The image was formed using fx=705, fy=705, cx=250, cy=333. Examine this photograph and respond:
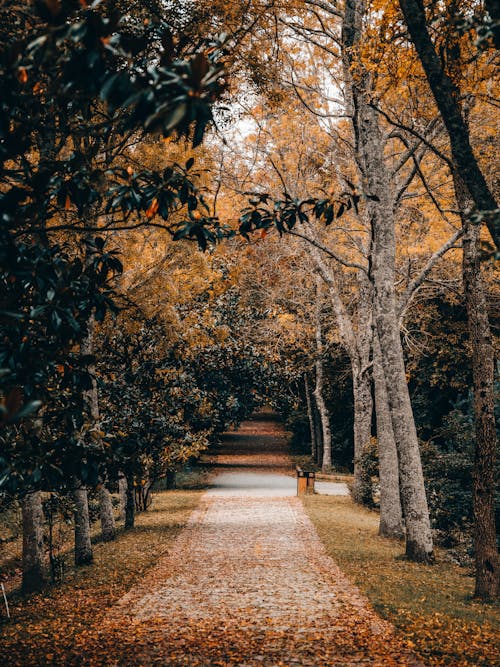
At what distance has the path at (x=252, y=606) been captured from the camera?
666 cm

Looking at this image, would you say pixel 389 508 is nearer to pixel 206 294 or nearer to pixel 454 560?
pixel 454 560

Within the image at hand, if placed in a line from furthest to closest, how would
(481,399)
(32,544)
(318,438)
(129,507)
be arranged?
(318,438), (129,507), (32,544), (481,399)

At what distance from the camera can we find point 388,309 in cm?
1234

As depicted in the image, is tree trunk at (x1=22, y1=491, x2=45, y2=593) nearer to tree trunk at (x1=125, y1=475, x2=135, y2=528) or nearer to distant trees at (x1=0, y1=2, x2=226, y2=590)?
distant trees at (x1=0, y1=2, x2=226, y2=590)

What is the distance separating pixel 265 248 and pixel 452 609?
17210mm

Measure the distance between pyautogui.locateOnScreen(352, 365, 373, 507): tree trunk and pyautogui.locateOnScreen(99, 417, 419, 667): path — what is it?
4340 millimetres

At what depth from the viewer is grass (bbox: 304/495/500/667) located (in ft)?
22.5

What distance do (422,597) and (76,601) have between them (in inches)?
177

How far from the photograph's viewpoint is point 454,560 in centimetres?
1350

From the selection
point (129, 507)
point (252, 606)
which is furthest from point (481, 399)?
point (129, 507)

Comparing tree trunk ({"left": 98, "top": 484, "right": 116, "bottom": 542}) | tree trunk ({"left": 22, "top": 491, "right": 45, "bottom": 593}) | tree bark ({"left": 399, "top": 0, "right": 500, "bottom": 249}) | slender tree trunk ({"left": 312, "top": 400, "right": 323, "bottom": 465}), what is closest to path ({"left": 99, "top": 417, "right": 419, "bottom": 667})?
tree trunk ({"left": 98, "top": 484, "right": 116, "bottom": 542})

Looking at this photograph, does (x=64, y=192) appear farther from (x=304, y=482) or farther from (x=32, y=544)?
(x=304, y=482)

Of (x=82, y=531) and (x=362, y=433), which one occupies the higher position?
(x=362, y=433)

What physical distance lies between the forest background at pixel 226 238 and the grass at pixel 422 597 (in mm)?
587
